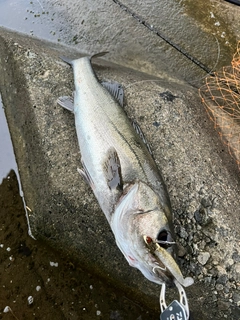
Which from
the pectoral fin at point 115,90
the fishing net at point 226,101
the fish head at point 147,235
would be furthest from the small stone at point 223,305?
the pectoral fin at point 115,90

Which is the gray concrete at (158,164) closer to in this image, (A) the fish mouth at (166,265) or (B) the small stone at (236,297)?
(B) the small stone at (236,297)

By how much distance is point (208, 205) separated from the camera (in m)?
3.47

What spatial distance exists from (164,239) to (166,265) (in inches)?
10.1

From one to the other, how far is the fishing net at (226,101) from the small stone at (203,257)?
139 centimetres

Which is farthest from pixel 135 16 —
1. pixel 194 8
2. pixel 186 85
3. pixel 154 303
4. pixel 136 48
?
pixel 154 303

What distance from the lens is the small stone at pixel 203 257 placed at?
10.7ft

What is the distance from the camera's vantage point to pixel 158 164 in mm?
3678

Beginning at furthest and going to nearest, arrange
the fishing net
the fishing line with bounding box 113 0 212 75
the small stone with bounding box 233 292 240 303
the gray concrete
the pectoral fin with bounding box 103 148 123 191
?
the fishing line with bounding box 113 0 212 75
the fishing net
the gray concrete
the small stone with bounding box 233 292 240 303
the pectoral fin with bounding box 103 148 123 191

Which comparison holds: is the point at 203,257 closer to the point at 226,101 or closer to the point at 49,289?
the point at 49,289

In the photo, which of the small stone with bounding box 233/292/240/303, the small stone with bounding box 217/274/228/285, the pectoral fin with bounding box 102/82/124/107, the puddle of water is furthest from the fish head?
the puddle of water

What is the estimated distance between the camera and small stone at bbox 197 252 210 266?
10.7 feet

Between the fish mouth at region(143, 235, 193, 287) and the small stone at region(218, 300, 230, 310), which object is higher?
the fish mouth at region(143, 235, 193, 287)

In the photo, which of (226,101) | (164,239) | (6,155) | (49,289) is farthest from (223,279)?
(6,155)

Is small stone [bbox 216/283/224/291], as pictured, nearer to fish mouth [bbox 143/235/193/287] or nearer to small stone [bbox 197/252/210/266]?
small stone [bbox 197/252/210/266]
